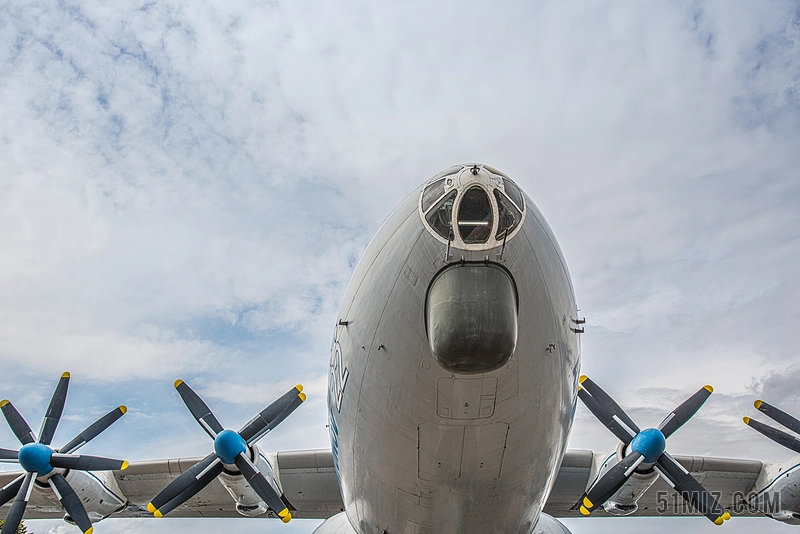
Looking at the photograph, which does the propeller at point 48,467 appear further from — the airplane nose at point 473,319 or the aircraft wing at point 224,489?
the airplane nose at point 473,319

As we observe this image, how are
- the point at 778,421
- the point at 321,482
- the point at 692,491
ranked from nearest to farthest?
1. the point at 692,491
2. the point at 778,421
3. the point at 321,482

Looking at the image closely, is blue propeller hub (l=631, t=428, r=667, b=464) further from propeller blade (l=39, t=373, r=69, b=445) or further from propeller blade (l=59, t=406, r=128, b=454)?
propeller blade (l=39, t=373, r=69, b=445)

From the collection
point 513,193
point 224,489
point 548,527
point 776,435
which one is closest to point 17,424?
point 224,489

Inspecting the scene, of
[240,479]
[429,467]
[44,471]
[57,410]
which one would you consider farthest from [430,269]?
[57,410]

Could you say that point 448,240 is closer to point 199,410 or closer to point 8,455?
point 199,410

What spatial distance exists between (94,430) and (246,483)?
5.41m

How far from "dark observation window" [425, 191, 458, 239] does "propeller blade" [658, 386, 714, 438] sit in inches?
283

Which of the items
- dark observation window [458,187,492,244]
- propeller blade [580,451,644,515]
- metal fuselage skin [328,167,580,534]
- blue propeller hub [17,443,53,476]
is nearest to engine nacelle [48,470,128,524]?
blue propeller hub [17,443,53,476]

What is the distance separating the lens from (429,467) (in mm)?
5039

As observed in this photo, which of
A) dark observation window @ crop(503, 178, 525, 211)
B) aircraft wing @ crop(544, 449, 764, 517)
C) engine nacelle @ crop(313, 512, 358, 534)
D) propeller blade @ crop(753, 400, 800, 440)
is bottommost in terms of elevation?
engine nacelle @ crop(313, 512, 358, 534)

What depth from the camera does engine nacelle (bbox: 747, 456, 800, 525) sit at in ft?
36.7

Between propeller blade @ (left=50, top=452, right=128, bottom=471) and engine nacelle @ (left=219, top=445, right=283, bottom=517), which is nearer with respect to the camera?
engine nacelle @ (left=219, top=445, right=283, bottom=517)

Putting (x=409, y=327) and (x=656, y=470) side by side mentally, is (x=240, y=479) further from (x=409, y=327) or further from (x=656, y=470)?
(x=656, y=470)

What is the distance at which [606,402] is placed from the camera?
31.8 ft
